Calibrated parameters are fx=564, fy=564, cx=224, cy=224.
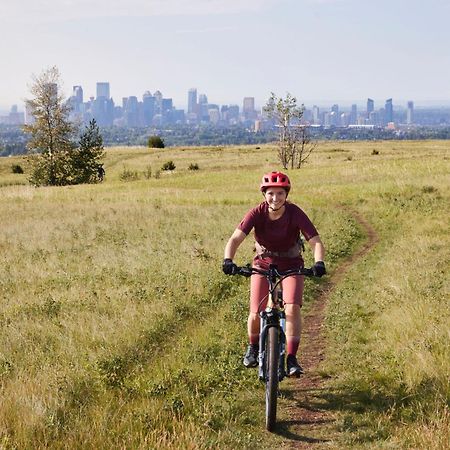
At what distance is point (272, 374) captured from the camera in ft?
21.4

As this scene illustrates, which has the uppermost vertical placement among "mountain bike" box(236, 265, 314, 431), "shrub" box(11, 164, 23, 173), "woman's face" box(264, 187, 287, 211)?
"woman's face" box(264, 187, 287, 211)

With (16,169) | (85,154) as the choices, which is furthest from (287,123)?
(16,169)

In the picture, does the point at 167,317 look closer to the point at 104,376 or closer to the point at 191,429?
the point at 104,376

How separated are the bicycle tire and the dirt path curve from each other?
227 mm

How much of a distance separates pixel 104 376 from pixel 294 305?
112 inches

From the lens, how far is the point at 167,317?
10.8 m

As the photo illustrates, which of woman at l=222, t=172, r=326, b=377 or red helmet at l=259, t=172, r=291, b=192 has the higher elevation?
red helmet at l=259, t=172, r=291, b=192

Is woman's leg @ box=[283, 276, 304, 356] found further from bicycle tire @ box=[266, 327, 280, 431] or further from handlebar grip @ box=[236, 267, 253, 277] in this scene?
handlebar grip @ box=[236, 267, 253, 277]

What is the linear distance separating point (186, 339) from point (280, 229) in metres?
3.38

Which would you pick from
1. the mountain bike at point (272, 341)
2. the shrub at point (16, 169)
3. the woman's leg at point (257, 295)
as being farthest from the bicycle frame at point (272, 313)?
the shrub at point (16, 169)

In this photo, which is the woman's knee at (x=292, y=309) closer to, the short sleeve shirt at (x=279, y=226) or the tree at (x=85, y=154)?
the short sleeve shirt at (x=279, y=226)

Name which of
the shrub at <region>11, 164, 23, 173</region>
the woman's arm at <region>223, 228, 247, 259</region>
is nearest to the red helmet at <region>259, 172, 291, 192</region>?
the woman's arm at <region>223, 228, 247, 259</region>

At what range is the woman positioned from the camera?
7047 millimetres

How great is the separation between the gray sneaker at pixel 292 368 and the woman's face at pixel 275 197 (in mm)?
1927
